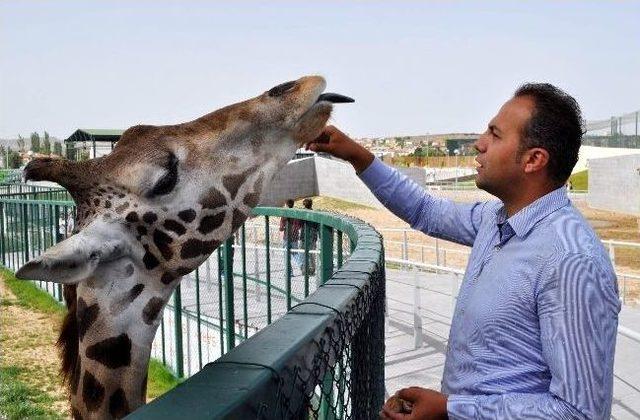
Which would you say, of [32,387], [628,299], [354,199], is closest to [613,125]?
[354,199]

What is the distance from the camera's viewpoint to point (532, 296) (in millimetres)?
1674

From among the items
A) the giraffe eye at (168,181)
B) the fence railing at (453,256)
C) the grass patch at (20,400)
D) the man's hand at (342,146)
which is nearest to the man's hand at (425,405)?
the giraffe eye at (168,181)

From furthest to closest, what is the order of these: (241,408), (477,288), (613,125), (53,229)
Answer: (613,125) < (53,229) < (477,288) < (241,408)

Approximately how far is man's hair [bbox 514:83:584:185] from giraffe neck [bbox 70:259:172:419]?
1307mm

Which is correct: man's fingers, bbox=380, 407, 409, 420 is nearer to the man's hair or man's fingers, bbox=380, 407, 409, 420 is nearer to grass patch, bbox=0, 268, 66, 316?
the man's hair

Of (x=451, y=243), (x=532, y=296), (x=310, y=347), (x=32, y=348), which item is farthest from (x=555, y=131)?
(x=451, y=243)

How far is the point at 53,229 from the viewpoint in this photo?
9664 mm

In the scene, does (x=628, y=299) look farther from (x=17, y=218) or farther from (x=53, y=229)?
(x=17, y=218)

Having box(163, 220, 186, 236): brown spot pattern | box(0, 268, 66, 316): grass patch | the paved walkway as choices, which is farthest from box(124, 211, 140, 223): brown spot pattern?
box(0, 268, 66, 316): grass patch

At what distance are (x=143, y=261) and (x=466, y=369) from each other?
1138 millimetres

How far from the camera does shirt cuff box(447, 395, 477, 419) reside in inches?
65.4

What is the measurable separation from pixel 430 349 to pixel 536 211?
17.8ft

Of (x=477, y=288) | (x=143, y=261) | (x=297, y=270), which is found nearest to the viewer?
(x=477, y=288)

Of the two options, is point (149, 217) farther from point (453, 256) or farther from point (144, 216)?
point (453, 256)
